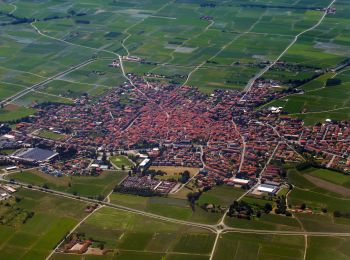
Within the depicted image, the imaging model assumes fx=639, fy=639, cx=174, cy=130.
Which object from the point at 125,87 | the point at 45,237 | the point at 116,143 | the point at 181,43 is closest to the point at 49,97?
the point at 125,87

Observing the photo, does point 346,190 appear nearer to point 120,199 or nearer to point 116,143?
point 120,199

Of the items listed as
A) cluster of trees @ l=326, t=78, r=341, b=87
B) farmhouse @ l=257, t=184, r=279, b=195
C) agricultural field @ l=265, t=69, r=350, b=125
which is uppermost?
cluster of trees @ l=326, t=78, r=341, b=87

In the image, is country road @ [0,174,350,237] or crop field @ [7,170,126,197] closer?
country road @ [0,174,350,237]

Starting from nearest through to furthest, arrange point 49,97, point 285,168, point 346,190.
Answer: point 346,190
point 285,168
point 49,97

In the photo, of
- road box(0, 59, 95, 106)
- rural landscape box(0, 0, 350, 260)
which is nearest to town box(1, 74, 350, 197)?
rural landscape box(0, 0, 350, 260)

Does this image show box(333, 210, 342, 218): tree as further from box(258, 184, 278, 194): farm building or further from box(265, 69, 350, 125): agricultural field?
box(265, 69, 350, 125): agricultural field

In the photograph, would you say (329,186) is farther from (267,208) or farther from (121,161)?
(121,161)

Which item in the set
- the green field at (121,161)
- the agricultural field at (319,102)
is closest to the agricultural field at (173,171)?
the green field at (121,161)
